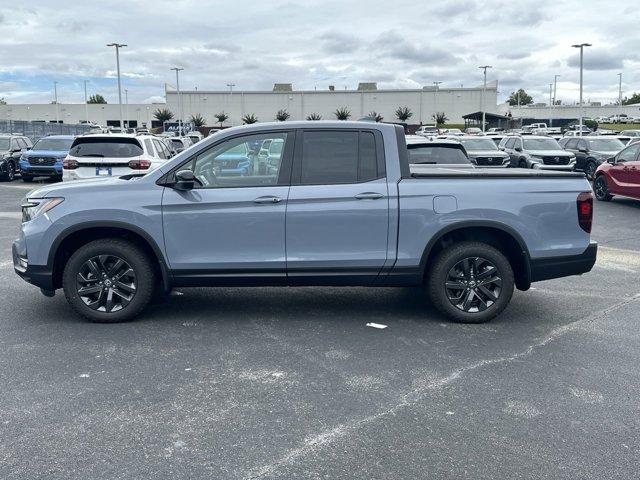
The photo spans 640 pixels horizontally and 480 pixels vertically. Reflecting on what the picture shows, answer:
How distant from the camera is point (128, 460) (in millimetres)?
3520

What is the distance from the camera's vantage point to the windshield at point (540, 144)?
2217 centimetres

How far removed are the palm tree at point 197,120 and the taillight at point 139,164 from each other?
75525 millimetres

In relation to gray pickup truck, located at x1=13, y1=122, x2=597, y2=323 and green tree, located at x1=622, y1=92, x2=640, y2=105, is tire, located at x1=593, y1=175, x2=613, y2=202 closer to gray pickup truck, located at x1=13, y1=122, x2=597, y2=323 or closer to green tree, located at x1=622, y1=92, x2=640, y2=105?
gray pickup truck, located at x1=13, y1=122, x2=597, y2=323

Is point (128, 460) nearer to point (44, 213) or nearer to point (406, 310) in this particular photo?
point (44, 213)

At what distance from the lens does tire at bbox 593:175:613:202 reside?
16594 millimetres

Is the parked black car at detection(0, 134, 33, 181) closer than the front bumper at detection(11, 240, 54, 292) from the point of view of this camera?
No

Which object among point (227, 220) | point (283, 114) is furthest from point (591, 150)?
point (283, 114)

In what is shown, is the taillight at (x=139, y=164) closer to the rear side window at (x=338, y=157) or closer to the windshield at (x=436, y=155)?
the windshield at (x=436, y=155)

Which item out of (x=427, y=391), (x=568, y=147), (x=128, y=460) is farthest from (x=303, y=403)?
(x=568, y=147)

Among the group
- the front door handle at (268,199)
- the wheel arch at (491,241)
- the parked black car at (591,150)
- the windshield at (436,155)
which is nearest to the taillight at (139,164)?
the windshield at (436,155)

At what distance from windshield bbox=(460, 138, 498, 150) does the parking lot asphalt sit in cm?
1455

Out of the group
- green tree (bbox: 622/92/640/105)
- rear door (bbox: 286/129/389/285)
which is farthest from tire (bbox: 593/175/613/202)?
green tree (bbox: 622/92/640/105)

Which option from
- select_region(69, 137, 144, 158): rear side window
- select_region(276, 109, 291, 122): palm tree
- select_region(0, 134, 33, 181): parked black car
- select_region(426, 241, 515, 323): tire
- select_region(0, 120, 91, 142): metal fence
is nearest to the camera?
select_region(426, 241, 515, 323): tire

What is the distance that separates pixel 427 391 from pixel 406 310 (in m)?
2.12
